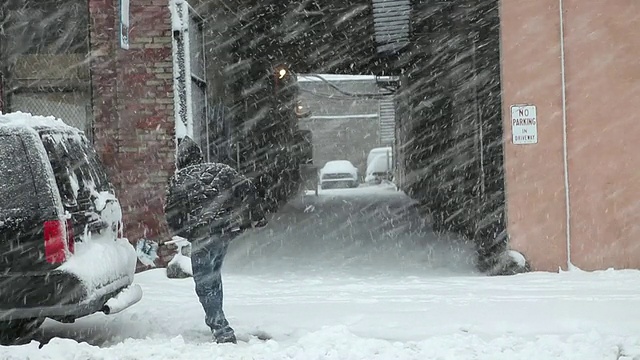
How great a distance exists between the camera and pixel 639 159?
8688 mm

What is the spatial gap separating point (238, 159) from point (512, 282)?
8.36 m

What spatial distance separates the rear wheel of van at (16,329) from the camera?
6078 millimetres

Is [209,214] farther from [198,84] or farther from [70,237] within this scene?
[198,84]

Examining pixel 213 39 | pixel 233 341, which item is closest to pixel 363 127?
pixel 213 39

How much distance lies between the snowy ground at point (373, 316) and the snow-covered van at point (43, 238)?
0.43 m

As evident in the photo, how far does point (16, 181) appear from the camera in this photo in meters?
5.64

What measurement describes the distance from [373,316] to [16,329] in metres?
3.10

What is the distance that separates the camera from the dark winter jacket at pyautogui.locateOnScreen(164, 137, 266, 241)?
229 inches

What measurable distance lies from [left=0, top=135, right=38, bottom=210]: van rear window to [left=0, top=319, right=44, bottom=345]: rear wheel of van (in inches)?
42.0

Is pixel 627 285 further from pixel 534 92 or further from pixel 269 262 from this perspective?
pixel 269 262

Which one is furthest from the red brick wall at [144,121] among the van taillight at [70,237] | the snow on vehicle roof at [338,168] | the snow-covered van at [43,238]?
the snow on vehicle roof at [338,168]

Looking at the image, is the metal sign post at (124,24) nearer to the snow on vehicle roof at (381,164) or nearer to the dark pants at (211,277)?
the dark pants at (211,277)

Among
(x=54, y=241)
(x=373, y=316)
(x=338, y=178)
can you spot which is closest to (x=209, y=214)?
(x=54, y=241)

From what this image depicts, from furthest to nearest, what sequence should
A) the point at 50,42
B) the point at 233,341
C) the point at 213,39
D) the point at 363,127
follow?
the point at 363,127, the point at 213,39, the point at 50,42, the point at 233,341
